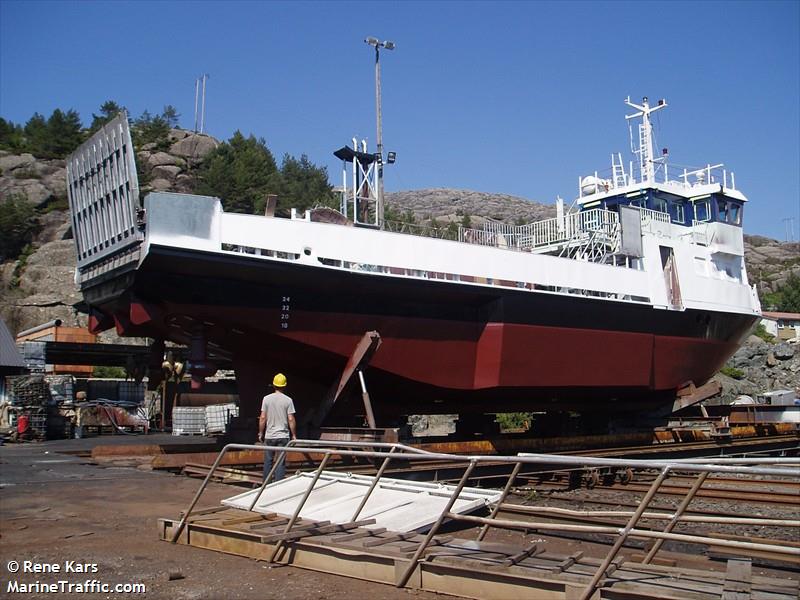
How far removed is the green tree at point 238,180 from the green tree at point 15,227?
1351 cm

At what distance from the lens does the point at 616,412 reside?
19.5 metres

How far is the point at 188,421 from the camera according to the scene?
22.2m

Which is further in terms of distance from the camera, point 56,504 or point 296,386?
point 296,386

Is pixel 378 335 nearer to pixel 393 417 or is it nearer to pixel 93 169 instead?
pixel 393 417

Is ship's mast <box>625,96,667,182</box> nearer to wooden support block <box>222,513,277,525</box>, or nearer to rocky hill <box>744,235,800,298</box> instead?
wooden support block <box>222,513,277,525</box>

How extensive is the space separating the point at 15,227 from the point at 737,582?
6212 centimetres

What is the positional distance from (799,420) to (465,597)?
811 inches

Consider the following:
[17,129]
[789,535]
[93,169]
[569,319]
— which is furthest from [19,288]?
[789,535]

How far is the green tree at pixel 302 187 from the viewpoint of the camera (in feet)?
218

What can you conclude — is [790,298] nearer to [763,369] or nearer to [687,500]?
[763,369]

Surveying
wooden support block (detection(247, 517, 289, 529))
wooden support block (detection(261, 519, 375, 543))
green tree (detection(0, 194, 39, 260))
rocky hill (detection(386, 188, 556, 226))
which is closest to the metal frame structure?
wooden support block (detection(247, 517, 289, 529))

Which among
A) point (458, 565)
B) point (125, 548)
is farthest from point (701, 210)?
point (125, 548)

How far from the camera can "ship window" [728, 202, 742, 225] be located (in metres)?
21.3

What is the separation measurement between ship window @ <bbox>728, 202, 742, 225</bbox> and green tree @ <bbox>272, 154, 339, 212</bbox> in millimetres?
42206
